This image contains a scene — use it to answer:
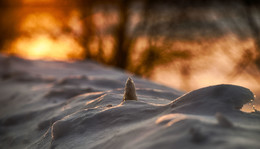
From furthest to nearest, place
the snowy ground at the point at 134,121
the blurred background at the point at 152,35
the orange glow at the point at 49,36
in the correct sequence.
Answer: the orange glow at the point at 49,36 → the blurred background at the point at 152,35 → the snowy ground at the point at 134,121

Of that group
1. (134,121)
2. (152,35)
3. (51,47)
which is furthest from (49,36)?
(134,121)

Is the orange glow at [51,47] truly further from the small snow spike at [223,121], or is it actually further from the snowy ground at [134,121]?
the small snow spike at [223,121]

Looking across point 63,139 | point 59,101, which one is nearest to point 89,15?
point 59,101

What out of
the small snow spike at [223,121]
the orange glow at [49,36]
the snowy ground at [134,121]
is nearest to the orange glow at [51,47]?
the orange glow at [49,36]

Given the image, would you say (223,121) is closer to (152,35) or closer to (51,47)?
(152,35)

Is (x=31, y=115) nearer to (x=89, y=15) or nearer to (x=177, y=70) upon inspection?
(x=177, y=70)

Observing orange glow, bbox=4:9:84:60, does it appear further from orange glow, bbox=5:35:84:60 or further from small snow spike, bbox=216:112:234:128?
small snow spike, bbox=216:112:234:128
